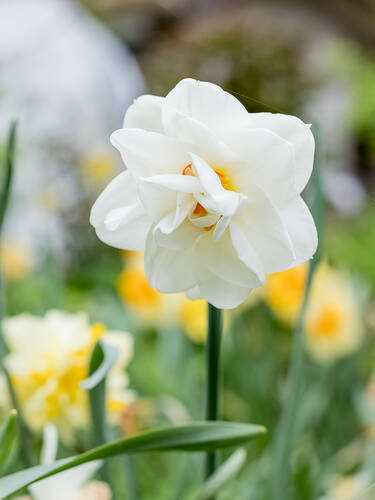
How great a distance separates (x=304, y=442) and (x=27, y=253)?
0.76 metres

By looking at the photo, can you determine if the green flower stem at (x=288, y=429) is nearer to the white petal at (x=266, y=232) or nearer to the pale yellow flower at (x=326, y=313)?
the white petal at (x=266, y=232)

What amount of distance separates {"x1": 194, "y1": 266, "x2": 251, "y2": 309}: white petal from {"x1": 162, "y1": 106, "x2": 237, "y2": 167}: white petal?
0.03 m

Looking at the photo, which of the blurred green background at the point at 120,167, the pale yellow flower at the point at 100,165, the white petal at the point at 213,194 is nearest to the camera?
the white petal at the point at 213,194

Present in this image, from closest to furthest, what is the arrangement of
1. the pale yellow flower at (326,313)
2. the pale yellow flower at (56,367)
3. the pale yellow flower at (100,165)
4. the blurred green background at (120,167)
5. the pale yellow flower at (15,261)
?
the pale yellow flower at (56,367) < the blurred green background at (120,167) < the pale yellow flower at (326,313) < the pale yellow flower at (15,261) < the pale yellow flower at (100,165)

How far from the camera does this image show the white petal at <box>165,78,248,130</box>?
153 millimetres

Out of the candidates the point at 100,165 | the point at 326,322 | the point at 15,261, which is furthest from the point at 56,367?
the point at 100,165

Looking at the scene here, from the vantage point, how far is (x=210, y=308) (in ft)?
0.57

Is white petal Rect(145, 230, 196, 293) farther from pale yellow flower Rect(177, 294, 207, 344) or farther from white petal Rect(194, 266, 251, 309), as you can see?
pale yellow flower Rect(177, 294, 207, 344)

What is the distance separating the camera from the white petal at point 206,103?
0.15m

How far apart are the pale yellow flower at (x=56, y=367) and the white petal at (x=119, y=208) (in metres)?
0.09

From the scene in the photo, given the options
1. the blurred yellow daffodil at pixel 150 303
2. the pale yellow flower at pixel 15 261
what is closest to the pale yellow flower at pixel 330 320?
the blurred yellow daffodil at pixel 150 303

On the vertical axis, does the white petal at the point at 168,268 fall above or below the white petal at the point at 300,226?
below

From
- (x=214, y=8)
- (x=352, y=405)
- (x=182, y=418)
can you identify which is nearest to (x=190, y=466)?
(x=182, y=418)

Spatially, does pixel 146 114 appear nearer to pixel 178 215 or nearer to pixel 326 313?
pixel 178 215
